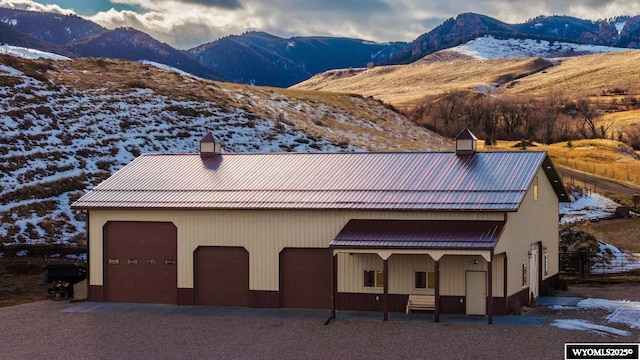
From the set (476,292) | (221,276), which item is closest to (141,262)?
(221,276)

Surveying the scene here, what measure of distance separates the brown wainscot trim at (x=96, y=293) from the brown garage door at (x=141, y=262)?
0.22m

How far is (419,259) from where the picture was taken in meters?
32.9

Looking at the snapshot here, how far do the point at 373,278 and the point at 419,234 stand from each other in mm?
2954

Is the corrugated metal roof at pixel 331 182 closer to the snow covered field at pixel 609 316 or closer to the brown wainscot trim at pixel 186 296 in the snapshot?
the brown wainscot trim at pixel 186 296

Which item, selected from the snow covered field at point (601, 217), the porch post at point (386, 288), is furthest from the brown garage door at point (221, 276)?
the snow covered field at point (601, 217)

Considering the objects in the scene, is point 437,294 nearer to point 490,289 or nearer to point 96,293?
Answer: point 490,289

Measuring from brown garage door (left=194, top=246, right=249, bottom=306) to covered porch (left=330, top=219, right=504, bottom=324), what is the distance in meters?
4.11

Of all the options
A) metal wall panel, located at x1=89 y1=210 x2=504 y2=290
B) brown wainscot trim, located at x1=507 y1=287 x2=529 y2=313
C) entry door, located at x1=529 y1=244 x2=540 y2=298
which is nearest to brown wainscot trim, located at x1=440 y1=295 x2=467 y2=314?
brown wainscot trim, located at x1=507 y1=287 x2=529 y2=313

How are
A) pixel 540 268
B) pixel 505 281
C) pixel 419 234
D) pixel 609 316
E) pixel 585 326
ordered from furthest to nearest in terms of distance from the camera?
pixel 540 268
pixel 419 234
pixel 505 281
pixel 609 316
pixel 585 326

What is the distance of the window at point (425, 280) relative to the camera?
3275cm

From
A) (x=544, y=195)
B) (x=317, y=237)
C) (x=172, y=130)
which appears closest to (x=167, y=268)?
(x=317, y=237)

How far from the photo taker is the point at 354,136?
284 ft

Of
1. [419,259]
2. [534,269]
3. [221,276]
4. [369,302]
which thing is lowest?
[369,302]

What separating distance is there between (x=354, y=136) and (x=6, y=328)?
189 feet
